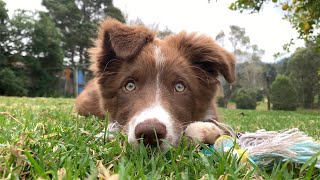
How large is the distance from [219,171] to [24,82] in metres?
31.6

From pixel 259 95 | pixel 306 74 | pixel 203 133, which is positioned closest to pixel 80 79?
pixel 259 95

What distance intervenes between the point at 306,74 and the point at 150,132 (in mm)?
33502

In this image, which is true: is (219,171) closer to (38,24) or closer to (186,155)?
(186,155)

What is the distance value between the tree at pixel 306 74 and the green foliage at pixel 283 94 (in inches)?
41.5

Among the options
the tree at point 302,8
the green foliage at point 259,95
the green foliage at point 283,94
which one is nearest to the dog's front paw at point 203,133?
the tree at point 302,8

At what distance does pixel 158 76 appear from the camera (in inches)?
131

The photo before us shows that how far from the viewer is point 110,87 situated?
3.77 m

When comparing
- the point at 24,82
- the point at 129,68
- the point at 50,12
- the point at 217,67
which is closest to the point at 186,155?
the point at 129,68

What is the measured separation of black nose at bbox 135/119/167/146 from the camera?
7.80ft

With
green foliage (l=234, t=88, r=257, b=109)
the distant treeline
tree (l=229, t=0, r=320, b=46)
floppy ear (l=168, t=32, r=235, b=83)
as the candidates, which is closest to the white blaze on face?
floppy ear (l=168, t=32, r=235, b=83)

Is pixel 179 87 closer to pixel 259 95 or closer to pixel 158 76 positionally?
pixel 158 76

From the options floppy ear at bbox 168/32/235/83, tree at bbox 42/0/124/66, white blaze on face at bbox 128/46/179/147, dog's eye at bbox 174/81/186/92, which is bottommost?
white blaze on face at bbox 128/46/179/147

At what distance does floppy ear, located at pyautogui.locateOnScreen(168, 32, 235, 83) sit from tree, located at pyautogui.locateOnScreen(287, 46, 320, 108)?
2844 centimetres

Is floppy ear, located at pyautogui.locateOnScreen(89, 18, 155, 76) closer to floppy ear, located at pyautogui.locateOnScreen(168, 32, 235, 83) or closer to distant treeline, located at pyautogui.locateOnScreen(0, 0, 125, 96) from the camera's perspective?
floppy ear, located at pyautogui.locateOnScreen(168, 32, 235, 83)
